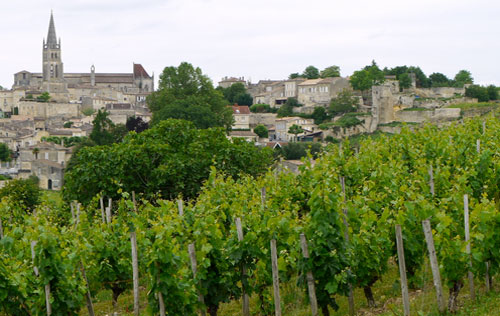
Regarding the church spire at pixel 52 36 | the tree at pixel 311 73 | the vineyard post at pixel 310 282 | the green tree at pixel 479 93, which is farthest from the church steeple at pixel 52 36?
the vineyard post at pixel 310 282

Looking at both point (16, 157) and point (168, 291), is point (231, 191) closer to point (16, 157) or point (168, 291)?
point (168, 291)

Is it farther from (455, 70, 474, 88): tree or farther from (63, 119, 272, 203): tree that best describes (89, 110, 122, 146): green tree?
(455, 70, 474, 88): tree

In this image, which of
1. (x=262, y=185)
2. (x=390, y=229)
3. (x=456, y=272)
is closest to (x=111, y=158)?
(x=262, y=185)

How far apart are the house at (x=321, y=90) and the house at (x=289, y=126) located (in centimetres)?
691

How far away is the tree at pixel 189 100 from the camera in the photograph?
54.2 meters

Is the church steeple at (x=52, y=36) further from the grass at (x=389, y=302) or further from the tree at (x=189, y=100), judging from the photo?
the grass at (x=389, y=302)

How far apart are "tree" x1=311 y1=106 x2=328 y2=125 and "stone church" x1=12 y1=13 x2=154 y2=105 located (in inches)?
1596

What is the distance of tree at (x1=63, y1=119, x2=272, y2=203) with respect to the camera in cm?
1953

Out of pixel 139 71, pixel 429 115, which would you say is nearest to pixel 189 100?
pixel 429 115

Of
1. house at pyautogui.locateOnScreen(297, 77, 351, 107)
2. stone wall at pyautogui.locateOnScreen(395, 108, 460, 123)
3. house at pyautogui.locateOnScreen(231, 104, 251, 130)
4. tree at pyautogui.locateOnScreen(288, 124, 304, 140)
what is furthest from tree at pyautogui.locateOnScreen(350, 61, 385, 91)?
house at pyautogui.locateOnScreen(231, 104, 251, 130)

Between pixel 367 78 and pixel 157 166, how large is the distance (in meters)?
55.6

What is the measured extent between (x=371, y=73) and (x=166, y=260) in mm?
66331

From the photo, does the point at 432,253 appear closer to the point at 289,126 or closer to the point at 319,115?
the point at 289,126

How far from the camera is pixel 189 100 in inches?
2219
